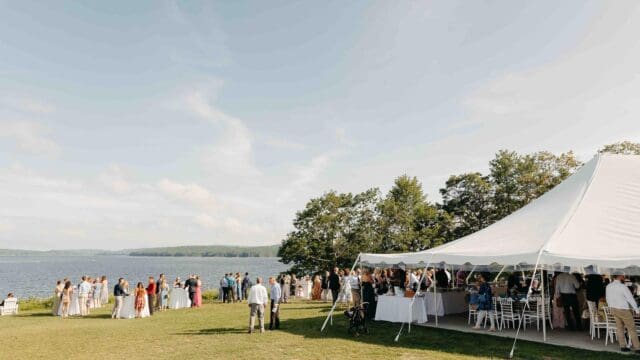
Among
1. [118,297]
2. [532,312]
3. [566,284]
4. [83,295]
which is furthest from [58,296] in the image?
[566,284]

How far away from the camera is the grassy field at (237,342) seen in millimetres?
9031

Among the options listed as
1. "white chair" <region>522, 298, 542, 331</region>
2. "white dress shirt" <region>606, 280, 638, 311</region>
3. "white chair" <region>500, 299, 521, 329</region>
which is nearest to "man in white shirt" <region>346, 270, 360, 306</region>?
"white chair" <region>500, 299, 521, 329</region>

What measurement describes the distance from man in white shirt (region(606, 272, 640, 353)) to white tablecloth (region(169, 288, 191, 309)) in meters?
15.8

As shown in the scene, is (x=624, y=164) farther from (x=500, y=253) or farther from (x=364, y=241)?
(x=364, y=241)

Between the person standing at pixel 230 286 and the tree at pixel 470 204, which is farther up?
the tree at pixel 470 204

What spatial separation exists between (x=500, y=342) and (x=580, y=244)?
277cm

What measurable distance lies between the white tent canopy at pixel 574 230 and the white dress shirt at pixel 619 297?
51 centimetres

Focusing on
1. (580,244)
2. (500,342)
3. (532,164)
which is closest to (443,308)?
(500,342)

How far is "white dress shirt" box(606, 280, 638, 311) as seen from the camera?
8.78 metres

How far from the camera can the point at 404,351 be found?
9.22m

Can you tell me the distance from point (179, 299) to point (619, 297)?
52.9 ft

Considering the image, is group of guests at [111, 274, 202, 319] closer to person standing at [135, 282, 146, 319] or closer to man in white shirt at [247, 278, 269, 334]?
person standing at [135, 282, 146, 319]

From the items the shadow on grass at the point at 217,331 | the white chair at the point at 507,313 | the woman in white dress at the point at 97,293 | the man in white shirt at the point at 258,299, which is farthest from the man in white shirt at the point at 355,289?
the woman in white dress at the point at 97,293

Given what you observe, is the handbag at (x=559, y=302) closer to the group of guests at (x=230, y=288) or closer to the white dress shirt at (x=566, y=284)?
the white dress shirt at (x=566, y=284)
